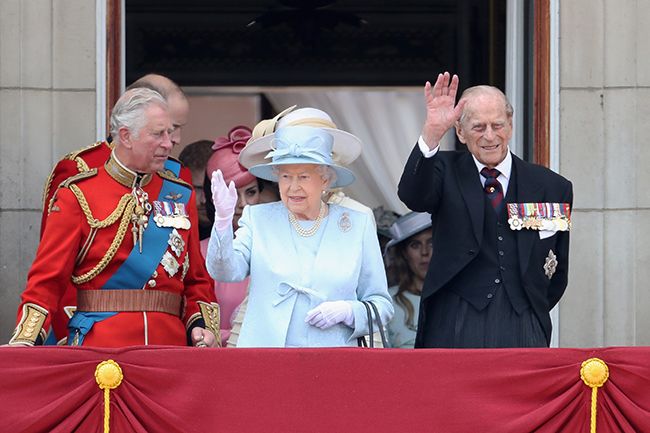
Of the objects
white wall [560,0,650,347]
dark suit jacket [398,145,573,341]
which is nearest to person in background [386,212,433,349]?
white wall [560,0,650,347]

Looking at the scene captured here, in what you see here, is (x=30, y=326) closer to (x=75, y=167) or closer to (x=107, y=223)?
(x=107, y=223)

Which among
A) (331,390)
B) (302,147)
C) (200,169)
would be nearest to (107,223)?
(302,147)

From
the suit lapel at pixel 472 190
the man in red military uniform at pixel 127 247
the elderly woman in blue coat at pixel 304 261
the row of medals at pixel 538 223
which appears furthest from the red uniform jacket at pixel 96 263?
the row of medals at pixel 538 223

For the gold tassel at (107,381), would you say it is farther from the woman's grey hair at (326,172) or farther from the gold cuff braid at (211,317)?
the woman's grey hair at (326,172)

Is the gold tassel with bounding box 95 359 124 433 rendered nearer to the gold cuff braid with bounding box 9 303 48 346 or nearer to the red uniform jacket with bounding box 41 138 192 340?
the gold cuff braid with bounding box 9 303 48 346

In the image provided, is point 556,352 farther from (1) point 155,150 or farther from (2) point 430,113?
(1) point 155,150

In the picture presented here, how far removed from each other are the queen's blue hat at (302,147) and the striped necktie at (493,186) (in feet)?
1.69

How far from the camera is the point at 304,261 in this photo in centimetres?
578

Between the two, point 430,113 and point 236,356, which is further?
point 430,113

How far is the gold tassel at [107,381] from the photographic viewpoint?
17.4 feet

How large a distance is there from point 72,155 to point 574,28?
8.00 ft

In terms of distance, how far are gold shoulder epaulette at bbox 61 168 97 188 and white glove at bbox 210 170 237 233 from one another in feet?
2.33

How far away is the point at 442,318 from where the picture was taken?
5.95 meters

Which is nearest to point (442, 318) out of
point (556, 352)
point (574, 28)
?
point (556, 352)
